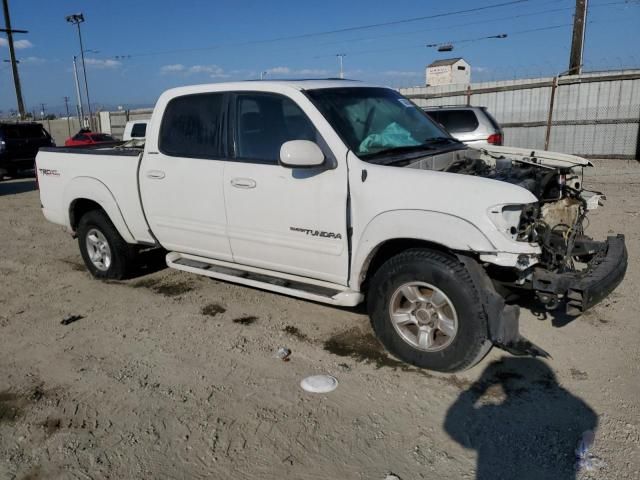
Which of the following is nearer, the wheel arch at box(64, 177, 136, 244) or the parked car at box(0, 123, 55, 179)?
the wheel arch at box(64, 177, 136, 244)

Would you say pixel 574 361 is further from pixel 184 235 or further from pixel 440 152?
pixel 184 235

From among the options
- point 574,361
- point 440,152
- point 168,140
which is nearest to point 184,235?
point 168,140

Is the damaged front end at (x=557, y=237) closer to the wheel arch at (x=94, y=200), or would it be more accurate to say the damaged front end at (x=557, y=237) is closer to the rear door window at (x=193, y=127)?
the rear door window at (x=193, y=127)

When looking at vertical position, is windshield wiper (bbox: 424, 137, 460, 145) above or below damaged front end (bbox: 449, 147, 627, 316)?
above

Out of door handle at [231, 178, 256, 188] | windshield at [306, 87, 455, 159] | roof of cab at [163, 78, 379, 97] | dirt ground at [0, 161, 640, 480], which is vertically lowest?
dirt ground at [0, 161, 640, 480]

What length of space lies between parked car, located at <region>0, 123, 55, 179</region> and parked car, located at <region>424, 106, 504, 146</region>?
1324cm

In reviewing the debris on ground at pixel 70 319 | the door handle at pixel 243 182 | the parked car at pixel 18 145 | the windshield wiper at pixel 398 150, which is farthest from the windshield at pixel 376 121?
the parked car at pixel 18 145

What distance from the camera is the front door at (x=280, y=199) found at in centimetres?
400

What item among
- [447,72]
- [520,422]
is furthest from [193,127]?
[447,72]

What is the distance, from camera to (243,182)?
4.41 m

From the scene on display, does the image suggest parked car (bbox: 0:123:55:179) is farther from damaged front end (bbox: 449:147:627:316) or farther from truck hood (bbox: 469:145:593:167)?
damaged front end (bbox: 449:147:627:316)

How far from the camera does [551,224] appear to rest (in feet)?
13.3

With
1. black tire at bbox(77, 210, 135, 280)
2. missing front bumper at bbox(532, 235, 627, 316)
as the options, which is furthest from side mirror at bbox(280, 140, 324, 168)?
black tire at bbox(77, 210, 135, 280)

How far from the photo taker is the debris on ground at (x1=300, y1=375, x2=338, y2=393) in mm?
3658
